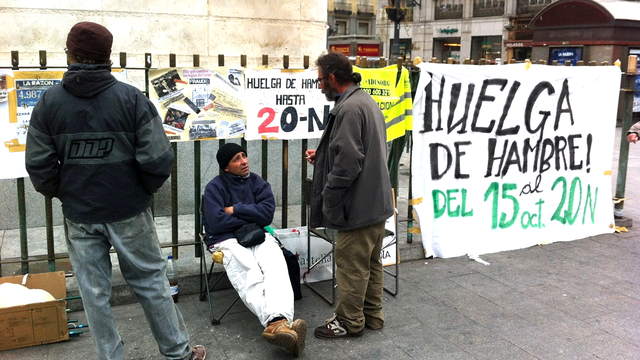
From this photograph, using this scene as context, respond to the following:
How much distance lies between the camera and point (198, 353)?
364 cm

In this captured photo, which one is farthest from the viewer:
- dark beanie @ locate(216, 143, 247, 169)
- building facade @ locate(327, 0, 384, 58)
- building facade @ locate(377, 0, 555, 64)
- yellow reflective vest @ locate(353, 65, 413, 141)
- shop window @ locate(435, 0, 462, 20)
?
building facade @ locate(327, 0, 384, 58)

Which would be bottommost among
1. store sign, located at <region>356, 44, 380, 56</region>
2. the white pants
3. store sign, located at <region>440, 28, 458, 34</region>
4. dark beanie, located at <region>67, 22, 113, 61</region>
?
the white pants

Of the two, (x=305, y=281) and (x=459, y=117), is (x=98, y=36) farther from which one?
(x=459, y=117)

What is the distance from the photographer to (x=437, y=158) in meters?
5.54

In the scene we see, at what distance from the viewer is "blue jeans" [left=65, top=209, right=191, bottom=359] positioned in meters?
3.21

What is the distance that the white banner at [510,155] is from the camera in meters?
5.52

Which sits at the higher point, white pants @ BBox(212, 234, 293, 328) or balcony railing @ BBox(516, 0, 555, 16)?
balcony railing @ BBox(516, 0, 555, 16)

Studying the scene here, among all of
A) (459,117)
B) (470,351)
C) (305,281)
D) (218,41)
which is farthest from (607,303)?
(218,41)

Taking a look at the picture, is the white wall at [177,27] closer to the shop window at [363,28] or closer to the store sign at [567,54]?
the store sign at [567,54]

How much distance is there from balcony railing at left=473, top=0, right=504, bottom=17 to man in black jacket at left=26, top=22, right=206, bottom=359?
112 ft

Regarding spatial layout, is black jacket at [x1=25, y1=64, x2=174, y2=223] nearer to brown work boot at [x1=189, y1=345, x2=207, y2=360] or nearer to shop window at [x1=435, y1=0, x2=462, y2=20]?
brown work boot at [x1=189, y1=345, x2=207, y2=360]

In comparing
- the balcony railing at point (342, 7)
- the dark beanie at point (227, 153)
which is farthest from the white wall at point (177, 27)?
the balcony railing at point (342, 7)

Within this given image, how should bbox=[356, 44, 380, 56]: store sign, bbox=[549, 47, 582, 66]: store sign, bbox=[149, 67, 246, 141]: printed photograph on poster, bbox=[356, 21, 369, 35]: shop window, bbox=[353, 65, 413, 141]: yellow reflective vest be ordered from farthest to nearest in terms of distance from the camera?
bbox=[356, 21, 369, 35]: shop window → bbox=[356, 44, 380, 56]: store sign → bbox=[549, 47, 582, 66]: store sign → bbox=[353, 65, 413, 141]: yellow reflective vest → bbox=[149, 67, 246, 141]: printed photograph on poster

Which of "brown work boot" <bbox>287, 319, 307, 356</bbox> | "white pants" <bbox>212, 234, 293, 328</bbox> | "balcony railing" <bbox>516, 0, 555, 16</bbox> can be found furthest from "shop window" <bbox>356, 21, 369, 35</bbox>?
"brown work boot" <bbox>287, 319, 307, 356</bbox>
